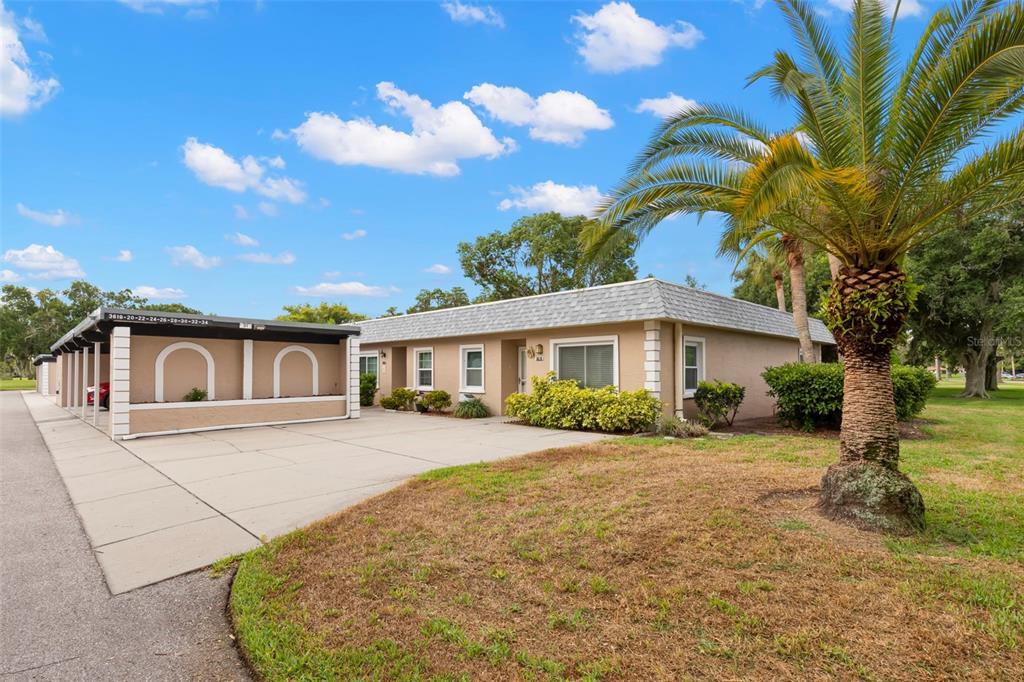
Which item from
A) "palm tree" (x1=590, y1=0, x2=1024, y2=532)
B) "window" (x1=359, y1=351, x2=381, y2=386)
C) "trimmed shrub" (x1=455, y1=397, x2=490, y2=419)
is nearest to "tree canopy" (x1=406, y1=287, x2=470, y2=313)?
"window" (x1=359, y1=351, x2=381, y2=386)

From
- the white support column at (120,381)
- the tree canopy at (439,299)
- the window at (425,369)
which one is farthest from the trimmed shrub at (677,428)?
the tree canopy at (439,299)

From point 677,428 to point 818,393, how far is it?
3502mm

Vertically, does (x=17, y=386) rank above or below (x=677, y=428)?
below

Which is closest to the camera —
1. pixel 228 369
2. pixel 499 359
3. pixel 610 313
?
pixel 610 313

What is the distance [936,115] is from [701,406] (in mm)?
8637

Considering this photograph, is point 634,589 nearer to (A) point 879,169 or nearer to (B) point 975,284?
(A) point 879,169

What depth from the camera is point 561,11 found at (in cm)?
1002

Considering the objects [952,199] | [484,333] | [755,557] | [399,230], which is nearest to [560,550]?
[755,557]

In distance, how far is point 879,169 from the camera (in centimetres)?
497

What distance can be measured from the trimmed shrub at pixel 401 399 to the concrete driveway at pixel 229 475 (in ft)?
11.6

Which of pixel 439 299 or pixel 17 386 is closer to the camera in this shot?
pixel 17 386

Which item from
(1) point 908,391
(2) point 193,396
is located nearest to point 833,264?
(1) point 908,391

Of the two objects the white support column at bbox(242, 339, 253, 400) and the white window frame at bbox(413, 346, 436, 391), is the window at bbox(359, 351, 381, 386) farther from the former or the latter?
the white support column at bbox(242, 339, 253, 400)

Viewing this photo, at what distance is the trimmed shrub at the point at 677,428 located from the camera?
35.7 feet
